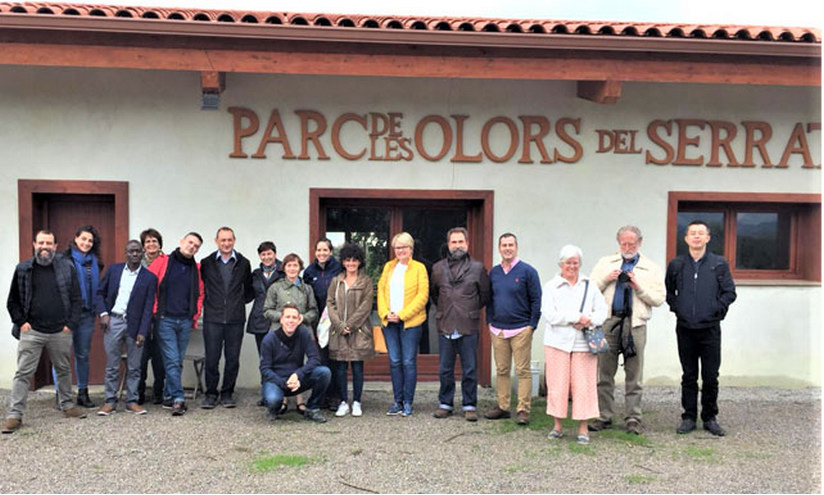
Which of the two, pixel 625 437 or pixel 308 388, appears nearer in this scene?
pixel 625 437

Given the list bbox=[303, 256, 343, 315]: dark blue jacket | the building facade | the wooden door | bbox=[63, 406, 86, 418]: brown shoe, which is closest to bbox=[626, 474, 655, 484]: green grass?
the building facade

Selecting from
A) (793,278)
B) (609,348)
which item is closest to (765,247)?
(793,278)

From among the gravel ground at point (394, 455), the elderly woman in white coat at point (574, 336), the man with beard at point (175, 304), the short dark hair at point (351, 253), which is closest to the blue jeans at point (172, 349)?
the man with beard at point (175, 304)

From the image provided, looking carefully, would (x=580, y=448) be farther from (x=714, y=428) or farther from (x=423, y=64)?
(x=423, y=64)

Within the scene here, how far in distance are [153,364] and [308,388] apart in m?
1.59

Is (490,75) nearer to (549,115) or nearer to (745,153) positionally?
(549,115)

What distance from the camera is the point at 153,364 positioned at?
6.50m

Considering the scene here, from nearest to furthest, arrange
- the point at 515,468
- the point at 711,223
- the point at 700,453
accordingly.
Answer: the point at 515,468
the point at 700,453
the point at 711,223

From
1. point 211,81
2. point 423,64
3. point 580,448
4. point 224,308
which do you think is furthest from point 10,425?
point 423,64

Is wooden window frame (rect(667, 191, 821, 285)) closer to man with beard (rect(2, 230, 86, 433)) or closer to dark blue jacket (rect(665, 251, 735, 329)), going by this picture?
dark blue jacket (rect(665, 251, 735, 329))

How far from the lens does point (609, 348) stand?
5781 millimetres

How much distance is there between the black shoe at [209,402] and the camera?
21.0 feet

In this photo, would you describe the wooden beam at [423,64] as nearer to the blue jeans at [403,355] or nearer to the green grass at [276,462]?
the blue jeans at [403,355]

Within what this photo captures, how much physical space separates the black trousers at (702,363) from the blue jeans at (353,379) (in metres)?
2.70
